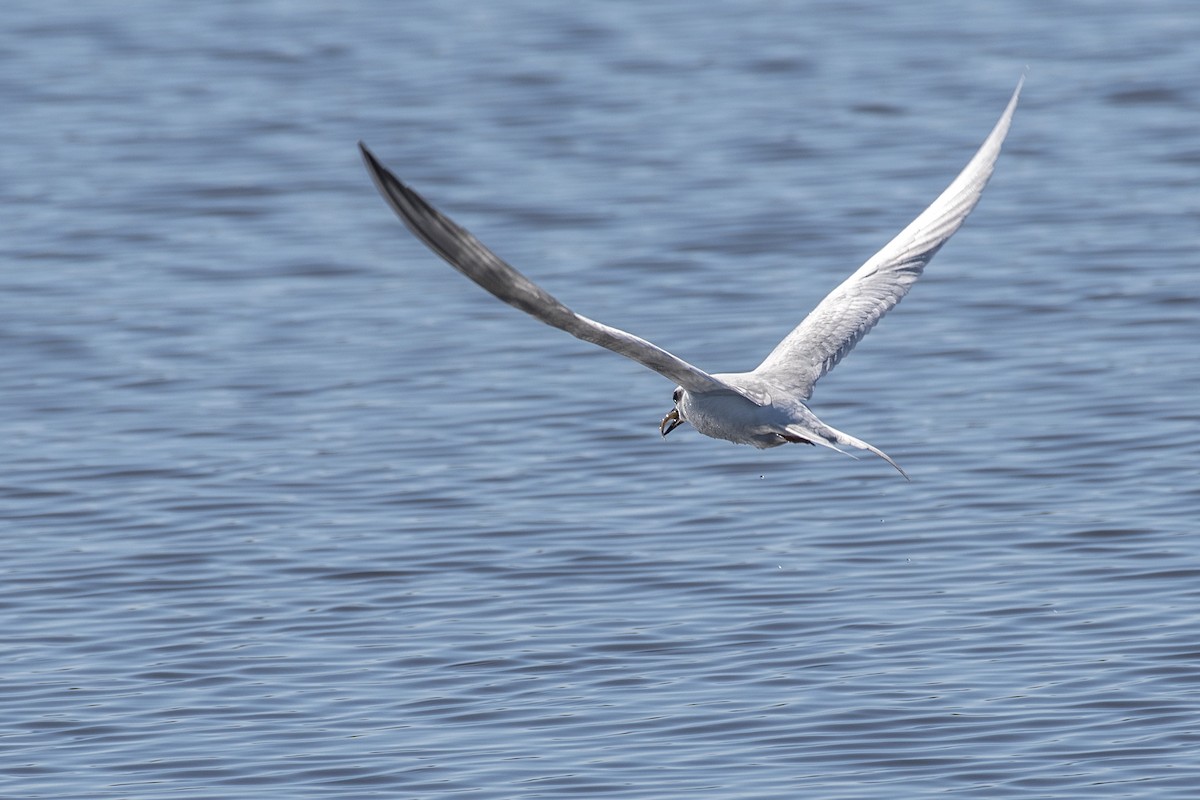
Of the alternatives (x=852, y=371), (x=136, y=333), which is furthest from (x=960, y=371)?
(x=136, y=333)

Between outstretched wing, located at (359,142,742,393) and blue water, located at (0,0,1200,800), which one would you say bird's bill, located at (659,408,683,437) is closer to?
blue water, located at (0,0,1200,800)

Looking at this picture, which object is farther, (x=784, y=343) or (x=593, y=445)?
(x=593, y=445)

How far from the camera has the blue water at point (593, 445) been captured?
9.12 meters

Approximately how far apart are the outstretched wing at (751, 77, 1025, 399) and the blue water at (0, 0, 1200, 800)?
1.29m

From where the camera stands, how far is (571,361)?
49.0 ft

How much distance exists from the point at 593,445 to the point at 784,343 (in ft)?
11.1

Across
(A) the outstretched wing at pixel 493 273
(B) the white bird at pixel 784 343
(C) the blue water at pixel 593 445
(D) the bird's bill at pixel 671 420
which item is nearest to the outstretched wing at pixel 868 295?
(B) the white bird at pixel 784 343

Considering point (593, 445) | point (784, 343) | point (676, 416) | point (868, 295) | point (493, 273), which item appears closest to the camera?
point (493, 273)

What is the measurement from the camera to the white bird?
7.08 m

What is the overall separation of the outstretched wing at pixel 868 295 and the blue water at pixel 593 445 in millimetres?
1285

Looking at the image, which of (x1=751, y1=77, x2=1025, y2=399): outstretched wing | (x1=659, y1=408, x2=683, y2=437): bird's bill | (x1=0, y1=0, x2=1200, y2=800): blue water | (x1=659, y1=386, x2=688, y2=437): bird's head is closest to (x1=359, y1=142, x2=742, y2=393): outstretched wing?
(x1=659, y1=386, x2=688, y2=437): bird's head

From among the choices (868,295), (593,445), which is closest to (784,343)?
(868,295)

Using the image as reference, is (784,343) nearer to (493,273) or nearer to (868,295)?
(868,295)

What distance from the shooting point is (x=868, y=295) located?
403 inches
